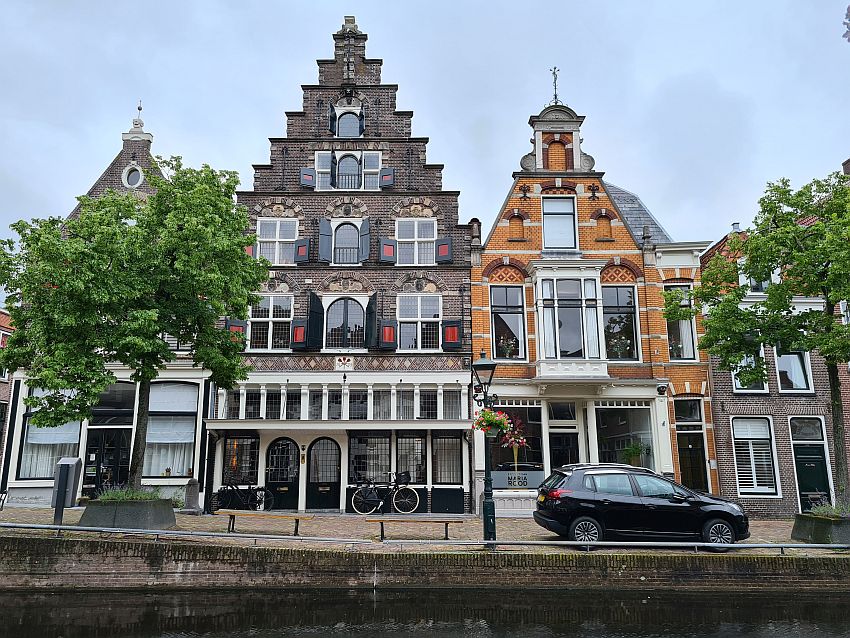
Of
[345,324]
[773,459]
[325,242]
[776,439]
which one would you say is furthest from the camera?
[325,242]

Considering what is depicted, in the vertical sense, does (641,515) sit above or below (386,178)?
below

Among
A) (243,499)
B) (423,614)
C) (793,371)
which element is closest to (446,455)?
(243,499)

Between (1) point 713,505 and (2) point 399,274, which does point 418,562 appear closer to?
(1) point 713,505

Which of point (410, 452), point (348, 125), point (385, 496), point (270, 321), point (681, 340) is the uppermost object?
point (348, 125)

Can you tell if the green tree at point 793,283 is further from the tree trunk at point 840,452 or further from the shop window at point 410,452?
the shop window at point 410,452

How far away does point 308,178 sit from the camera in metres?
23.8

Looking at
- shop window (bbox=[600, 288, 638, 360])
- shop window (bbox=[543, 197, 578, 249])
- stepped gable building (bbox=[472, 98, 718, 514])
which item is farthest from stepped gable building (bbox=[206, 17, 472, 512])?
shop window (bbox=[600, 288, 638, 360])

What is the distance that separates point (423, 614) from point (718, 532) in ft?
22.8

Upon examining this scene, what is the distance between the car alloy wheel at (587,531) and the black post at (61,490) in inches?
430

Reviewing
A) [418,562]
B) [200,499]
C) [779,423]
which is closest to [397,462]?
[200,499]

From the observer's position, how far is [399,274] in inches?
913

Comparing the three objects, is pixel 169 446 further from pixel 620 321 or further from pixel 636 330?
pixel 636 330

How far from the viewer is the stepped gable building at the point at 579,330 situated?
22.0 m

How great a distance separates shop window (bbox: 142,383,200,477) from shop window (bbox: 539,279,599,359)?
33.1 ft
